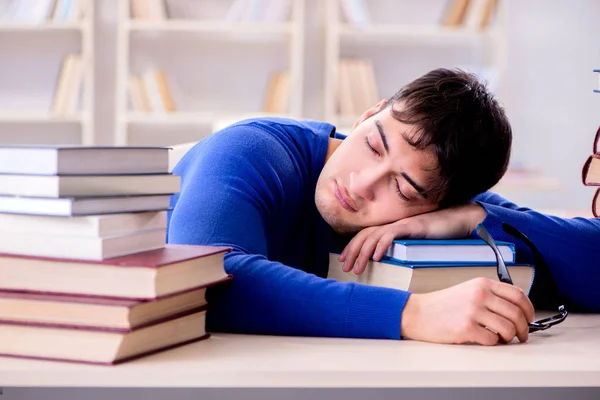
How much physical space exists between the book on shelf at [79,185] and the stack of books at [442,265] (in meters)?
0.37

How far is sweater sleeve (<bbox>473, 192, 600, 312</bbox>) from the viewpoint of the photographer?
1.30m

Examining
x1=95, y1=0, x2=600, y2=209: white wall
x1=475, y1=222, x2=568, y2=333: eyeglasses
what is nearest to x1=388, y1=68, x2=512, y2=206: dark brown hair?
x1=475, y1=222, x2=568, y2=333: eyeglasses

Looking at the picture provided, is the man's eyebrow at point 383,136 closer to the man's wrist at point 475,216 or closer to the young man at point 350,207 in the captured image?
the young man at point 350,207

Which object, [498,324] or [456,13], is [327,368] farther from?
[456,13]

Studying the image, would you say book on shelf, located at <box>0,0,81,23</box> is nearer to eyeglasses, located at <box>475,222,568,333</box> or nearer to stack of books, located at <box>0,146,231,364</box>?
eyeglasses, located at <box>475,222,568,333</box>

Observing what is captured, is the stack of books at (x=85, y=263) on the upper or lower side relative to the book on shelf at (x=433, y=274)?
upper

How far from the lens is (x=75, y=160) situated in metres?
0.90

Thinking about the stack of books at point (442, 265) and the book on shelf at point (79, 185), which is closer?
→ the book on shelf at point (79, 185)

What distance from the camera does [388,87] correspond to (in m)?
4.71

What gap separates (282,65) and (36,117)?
1.34 metres

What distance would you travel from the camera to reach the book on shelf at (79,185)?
34.8 inches

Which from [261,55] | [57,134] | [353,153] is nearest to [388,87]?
[261,55]

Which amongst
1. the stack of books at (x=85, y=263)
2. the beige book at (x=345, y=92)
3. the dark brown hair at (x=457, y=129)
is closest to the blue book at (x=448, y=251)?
the dark brown hair at (x=457, y=129)

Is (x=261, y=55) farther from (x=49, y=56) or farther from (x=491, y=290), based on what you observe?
(x=491, y=290)
